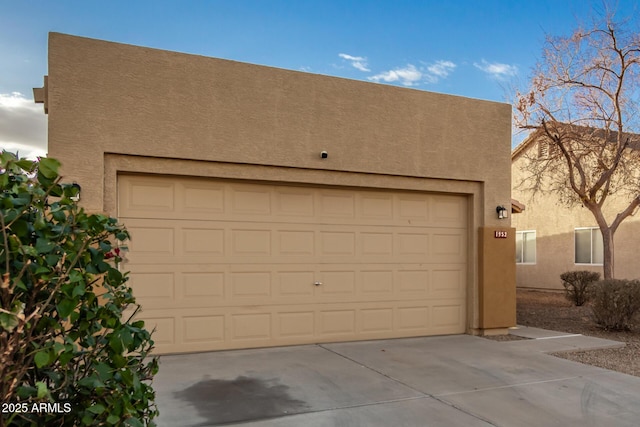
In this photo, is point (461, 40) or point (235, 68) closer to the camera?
point (235, 68)

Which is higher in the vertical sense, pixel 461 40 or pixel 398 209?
pixel 461 40

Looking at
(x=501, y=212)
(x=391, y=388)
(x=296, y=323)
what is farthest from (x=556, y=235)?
(x=391, y=388)

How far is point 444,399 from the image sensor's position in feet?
17.6

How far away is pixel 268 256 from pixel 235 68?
3.03 m

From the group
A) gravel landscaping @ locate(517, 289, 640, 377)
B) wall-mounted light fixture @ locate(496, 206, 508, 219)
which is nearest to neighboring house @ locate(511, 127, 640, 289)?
gravel landscaping @ locate(517, 289, 640, 377)

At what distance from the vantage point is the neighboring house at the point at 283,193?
7.00m

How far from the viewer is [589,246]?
1730cm

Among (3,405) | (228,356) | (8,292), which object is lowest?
(228,356)

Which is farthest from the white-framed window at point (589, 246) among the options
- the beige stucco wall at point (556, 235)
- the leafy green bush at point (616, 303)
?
the leafy green bush at point (616, 303)

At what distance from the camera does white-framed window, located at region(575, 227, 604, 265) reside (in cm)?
1688

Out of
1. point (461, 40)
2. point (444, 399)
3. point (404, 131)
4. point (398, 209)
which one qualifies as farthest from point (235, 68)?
point (461, 40)

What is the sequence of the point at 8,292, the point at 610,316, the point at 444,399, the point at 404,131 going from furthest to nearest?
1. the point at 610,316
2. the point at 404,131
3. the point at 444,399
4. the point at 8,292

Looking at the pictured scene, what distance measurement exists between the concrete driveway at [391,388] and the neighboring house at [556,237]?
943 cm

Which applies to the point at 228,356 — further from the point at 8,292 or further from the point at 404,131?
the point at 8,292
